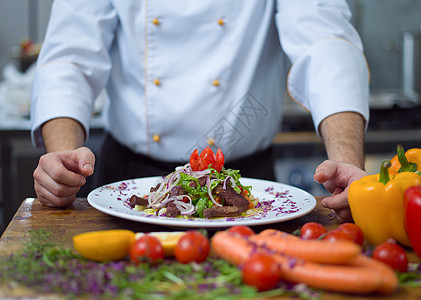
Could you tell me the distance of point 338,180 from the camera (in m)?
1.31

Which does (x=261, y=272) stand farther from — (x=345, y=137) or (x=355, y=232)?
(x=345, y=137)

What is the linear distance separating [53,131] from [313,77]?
3.09 feet

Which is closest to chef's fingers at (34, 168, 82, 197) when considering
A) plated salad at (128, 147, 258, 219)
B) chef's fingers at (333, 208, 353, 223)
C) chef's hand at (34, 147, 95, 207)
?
chef's hand at (34, 147, 95, 207)

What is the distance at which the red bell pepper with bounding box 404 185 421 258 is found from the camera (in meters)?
0.98

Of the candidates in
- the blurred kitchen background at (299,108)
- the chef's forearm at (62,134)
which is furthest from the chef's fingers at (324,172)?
the blurred kitchen background at (299,108)

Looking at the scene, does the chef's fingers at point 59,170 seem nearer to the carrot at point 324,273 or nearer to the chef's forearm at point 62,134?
the chef's forearm at point 62,134

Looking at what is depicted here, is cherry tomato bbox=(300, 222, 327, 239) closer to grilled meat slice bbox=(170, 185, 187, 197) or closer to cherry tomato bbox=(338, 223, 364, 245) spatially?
cherry tomato bbox=(338, 223, 364, 245)

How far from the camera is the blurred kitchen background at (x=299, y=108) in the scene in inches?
130

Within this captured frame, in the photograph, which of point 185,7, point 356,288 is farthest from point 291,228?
point 185,7

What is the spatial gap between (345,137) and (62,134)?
947 millimetres

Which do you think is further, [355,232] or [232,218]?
[232,218]

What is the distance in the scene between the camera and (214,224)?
1.10 m

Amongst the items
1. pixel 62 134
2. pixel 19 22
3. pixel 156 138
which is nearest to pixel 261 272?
pixel 62 134

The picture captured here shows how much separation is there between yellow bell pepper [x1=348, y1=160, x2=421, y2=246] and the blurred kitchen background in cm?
159
